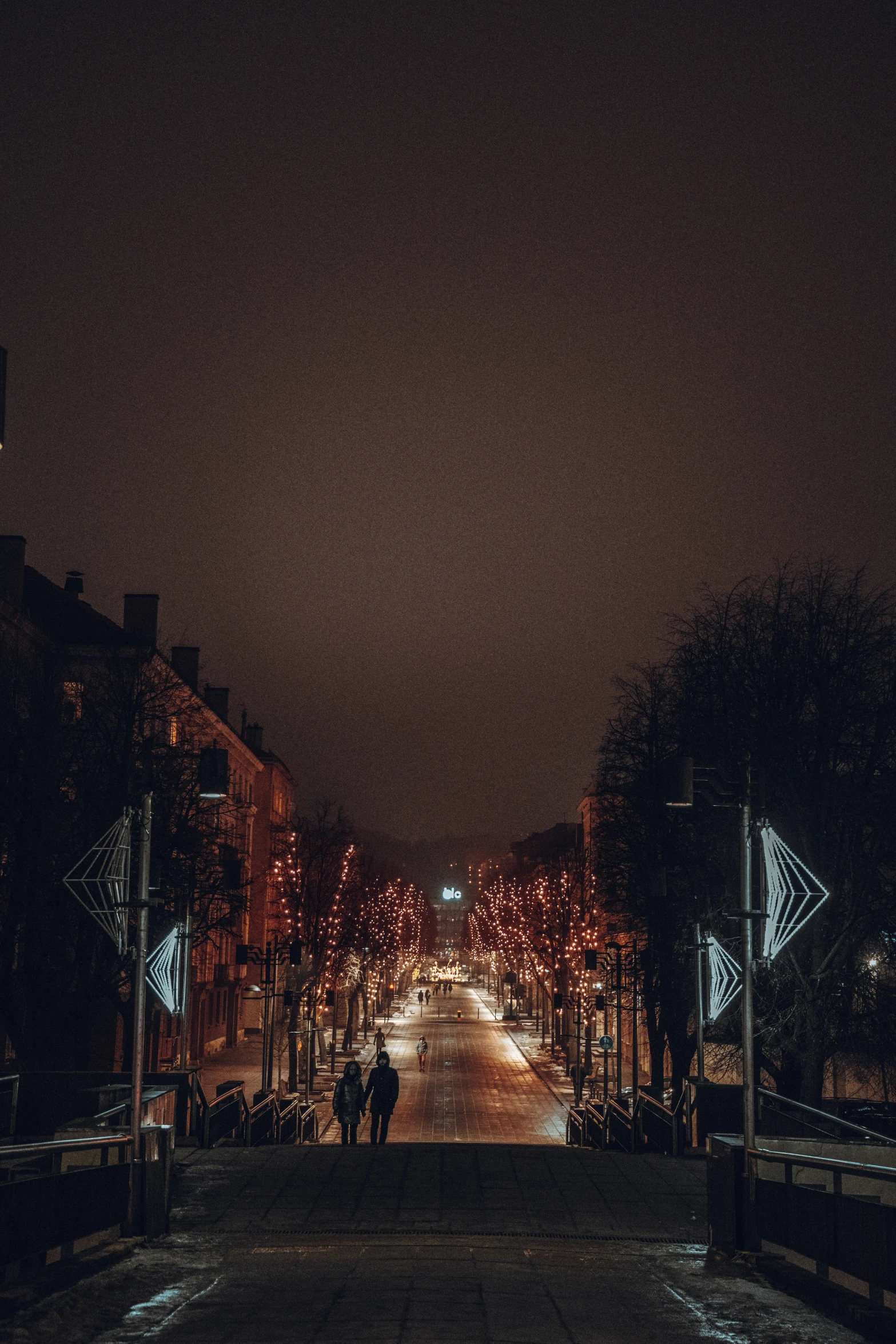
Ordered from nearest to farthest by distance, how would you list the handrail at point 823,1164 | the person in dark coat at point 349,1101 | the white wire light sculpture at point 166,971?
the handrail at point 823,1164
the white wire light sculpture at point 166,971
the person in dark coat at point 349,1101

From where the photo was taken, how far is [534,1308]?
37.5 ft

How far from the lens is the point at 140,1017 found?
16406 mm

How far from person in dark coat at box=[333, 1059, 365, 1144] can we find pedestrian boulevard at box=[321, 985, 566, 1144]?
177 cm

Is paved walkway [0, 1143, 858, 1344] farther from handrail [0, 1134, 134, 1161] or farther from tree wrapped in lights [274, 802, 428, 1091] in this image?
tree wrapped in lights [274, 802, 428, 1091]

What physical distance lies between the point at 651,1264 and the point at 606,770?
2906cm

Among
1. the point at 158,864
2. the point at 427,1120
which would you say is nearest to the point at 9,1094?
the point at 158,864

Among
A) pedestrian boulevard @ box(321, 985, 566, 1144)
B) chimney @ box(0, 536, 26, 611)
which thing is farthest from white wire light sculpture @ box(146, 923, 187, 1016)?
chimney @ box(0, 536, 26, 611)

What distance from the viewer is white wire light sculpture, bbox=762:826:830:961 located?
50.4ft

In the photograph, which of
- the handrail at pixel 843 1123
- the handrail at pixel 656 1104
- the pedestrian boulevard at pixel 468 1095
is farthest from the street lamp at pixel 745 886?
the pedestrian boulevard at pixel 468 1095

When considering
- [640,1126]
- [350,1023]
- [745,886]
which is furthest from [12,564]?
[745,886]

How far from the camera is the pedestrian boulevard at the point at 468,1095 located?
129 feet

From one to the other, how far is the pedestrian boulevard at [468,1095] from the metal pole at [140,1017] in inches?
514

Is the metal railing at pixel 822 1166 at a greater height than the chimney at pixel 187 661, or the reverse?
the chimney at pixel 187 661

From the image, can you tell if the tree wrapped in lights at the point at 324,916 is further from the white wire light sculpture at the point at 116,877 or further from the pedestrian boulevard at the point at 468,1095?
the white wire light sculpture at the point at 116,877
